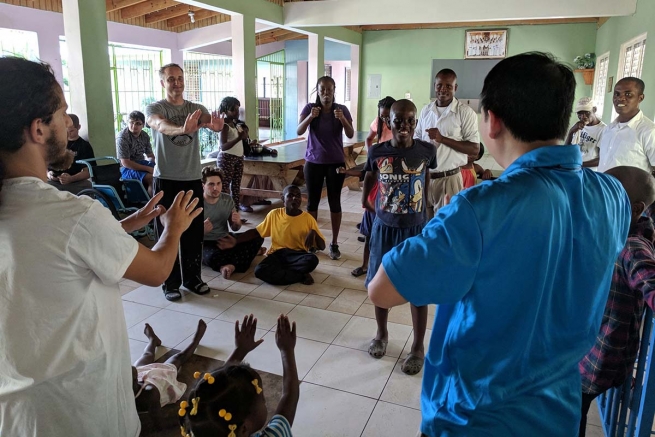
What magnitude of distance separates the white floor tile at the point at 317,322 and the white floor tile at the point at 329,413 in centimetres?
52

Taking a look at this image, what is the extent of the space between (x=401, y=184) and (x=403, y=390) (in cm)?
105

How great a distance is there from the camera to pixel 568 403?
3.06 ft

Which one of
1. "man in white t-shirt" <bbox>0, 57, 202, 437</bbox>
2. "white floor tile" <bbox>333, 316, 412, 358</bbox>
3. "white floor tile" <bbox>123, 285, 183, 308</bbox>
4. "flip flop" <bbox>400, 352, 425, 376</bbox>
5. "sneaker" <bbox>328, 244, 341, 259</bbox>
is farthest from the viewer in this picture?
"sneaker" <bbox>328, 244, 341, 259</bbox>

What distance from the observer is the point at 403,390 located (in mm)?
2359

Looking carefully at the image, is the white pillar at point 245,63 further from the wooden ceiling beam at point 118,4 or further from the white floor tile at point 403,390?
the white floor tile at point 403,390

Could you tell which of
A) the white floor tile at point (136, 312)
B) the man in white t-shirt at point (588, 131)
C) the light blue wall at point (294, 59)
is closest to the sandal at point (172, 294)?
the white floor tile at point (136, 312)

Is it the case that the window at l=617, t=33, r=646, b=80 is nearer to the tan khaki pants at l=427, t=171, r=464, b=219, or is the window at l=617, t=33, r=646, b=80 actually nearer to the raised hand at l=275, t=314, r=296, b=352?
the tan khaki pants at l=427, t=171, r=464, b=219

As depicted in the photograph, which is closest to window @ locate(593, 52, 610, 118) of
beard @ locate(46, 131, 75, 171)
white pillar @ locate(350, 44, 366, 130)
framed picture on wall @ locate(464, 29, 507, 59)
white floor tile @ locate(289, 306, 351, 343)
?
framed picture on wall @ locate(464, 29, 507, 59)

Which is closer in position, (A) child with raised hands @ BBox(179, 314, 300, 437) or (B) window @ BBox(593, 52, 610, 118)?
(A) child with raised hands @ BBox(179, 314, 300, 437)

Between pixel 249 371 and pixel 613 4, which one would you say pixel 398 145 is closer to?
pixel 249 371

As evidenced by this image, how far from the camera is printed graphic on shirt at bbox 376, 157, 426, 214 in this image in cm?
265

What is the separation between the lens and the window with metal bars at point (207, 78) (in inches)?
421

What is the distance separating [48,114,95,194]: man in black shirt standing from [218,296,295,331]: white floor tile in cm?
190

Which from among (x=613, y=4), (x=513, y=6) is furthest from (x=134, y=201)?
(x=613, y=4)
